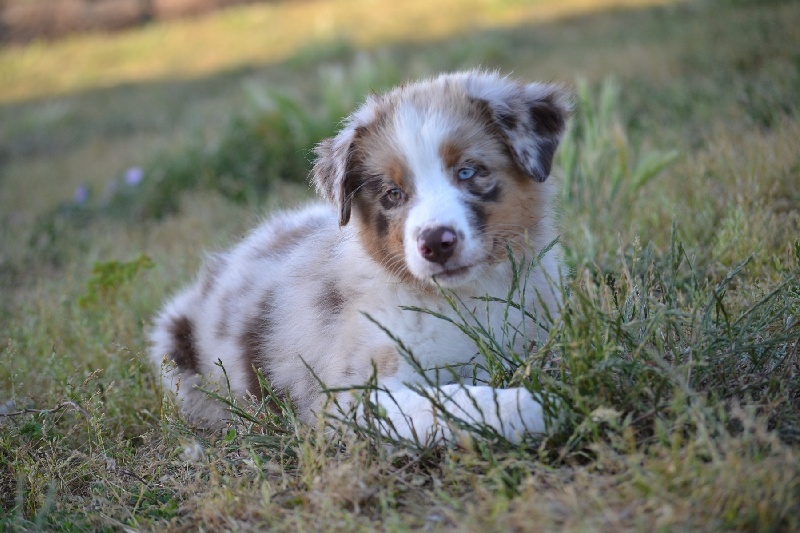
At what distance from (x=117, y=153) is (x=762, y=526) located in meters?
8.00

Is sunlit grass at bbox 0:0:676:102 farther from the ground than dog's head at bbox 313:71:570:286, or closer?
farther from the ground

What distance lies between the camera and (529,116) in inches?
119

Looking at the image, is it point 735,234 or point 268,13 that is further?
point 268,13

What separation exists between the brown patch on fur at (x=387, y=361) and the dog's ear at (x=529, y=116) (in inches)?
33.0

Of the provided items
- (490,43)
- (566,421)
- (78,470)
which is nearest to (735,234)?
(566,421)

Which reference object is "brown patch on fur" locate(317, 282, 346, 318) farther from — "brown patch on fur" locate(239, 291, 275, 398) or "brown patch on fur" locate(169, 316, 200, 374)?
"brown patch on fur" locate(169, 316, 200, 374)

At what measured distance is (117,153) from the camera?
8.52m

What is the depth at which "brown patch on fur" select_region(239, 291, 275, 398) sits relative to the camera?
3264 millimetres

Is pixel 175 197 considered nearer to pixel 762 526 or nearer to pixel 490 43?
pixel 490 43

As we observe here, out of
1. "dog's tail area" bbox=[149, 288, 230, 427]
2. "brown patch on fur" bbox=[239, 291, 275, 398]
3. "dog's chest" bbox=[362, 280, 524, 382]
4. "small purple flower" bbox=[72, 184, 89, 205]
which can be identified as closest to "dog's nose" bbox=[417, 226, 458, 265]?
"dog's chest" bbox=[362, 280, 524, 382]

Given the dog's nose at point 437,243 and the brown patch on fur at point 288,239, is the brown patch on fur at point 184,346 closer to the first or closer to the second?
the brown patch on fur at point 288,239

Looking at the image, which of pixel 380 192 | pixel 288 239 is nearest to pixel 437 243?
pixel 380 192

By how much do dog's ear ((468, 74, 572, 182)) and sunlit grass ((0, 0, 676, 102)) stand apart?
8268 millimetres

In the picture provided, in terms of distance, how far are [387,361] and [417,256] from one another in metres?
0.40
